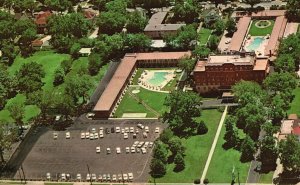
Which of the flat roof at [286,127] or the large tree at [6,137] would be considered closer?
the flat roof at [286,127]

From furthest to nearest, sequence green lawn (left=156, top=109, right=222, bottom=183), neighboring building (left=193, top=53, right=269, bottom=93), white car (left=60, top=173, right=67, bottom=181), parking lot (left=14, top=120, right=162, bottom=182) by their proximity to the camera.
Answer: neighboring building (left=193, top=53, right=269, bottom=93), parking lot (left=14, top=120, right=162, bottom=182), white car (left=60, top=173, right=67, bottom=181), green lawn (left=156, top=109, right=222, bottom=183)

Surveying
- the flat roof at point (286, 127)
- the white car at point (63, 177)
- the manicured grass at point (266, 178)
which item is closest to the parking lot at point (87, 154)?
the white car at point (63, 177)

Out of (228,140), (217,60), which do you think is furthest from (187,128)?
(217,60)

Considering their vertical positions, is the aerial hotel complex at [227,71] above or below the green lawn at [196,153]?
above

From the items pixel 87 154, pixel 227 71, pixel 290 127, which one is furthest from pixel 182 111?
pixel 290 127

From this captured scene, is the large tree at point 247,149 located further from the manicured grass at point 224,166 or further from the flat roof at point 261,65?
the flat roof at point 261,65

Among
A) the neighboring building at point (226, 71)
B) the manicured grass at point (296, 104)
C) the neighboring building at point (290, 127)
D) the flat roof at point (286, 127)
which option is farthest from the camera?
the neighboring building at point (226, 71)

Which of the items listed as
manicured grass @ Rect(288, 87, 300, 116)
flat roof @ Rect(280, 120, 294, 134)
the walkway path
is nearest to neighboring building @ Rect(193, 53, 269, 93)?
the walkway path

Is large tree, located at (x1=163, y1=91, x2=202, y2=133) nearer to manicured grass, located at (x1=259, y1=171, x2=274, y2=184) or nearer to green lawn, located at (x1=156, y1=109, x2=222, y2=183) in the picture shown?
green lawn, located at (x1=156, y1=109, x2=222, y2=183)
